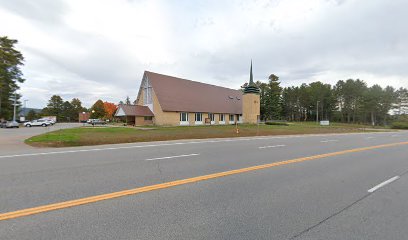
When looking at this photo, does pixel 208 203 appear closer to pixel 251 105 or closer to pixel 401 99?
pixel 251 105

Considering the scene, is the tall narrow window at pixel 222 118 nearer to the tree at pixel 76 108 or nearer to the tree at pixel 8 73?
the tree at pixel 8 73

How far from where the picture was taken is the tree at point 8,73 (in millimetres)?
50869

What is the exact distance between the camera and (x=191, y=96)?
48.1m

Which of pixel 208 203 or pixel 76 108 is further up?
pixel 76 108

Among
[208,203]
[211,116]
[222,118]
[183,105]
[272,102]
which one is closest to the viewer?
[208,203]

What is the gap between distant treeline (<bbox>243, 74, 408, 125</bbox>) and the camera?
68875 millimetres

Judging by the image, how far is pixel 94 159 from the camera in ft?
30.3

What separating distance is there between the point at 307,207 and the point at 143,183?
3659mm

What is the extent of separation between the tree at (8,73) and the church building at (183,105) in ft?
95.9

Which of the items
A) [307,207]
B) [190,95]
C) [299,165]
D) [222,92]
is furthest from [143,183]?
[222,92]

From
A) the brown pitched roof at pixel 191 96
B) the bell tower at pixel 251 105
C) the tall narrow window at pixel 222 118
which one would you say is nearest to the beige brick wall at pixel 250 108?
the bell tower at pixel 251 105

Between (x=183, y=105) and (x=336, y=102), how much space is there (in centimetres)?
7272

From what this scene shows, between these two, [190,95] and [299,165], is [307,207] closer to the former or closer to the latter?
[299,165]

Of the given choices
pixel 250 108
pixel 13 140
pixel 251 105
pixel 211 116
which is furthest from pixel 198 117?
pixel 13 140
